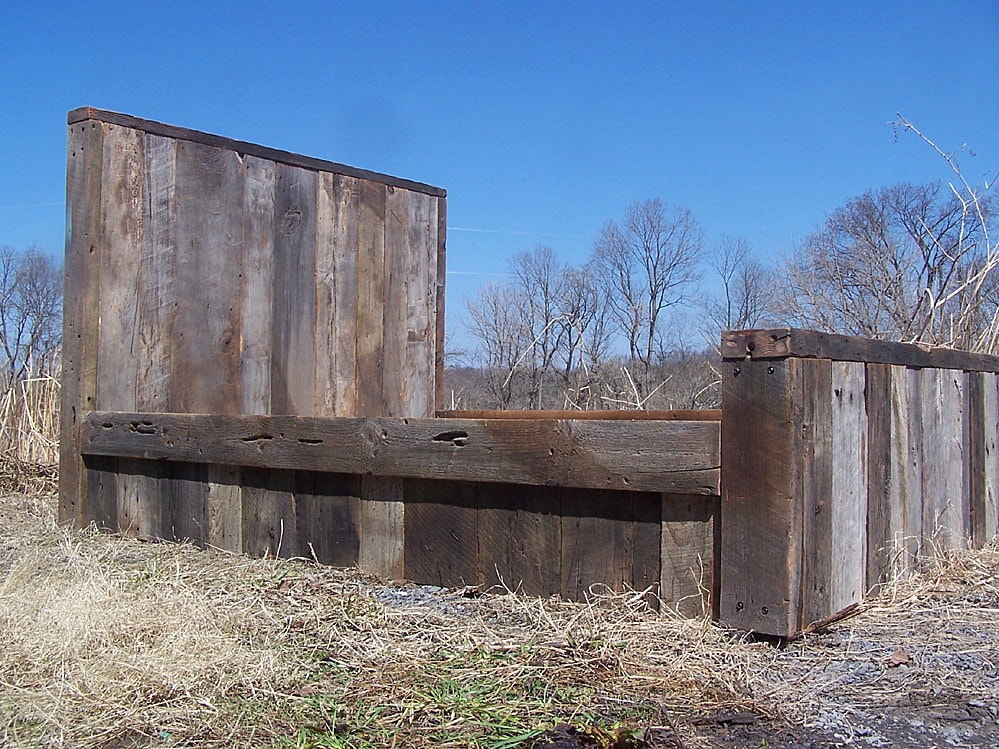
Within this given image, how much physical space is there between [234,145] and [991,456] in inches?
155

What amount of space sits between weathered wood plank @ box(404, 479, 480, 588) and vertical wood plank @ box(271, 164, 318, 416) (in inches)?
68.8

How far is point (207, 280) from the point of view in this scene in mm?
4824

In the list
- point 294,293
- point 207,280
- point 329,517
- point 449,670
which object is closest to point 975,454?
point 329,517

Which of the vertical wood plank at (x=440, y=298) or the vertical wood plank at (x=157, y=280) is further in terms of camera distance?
the vertical wood plank at (x=440, y=298)

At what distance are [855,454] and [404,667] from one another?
1.61m

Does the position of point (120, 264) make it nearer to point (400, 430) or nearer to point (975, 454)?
point (400, 430)

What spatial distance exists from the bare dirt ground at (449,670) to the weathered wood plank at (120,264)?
128cm

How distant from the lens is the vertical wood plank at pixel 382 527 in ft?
11.9

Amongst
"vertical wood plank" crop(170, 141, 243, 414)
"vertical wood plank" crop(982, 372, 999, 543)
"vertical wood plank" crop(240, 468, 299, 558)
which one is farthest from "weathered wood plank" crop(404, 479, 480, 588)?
"vertical wood plank" crop(982, 372, 999, 543)

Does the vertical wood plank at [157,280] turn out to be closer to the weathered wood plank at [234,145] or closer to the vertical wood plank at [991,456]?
the weathered wood plank at [234,145]

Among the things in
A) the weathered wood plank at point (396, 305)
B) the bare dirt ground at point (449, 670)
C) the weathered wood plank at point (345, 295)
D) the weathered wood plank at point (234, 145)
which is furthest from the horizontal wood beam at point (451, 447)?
the weathered wood plank at point (396, 305)

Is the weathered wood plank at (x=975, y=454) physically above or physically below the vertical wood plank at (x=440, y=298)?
below

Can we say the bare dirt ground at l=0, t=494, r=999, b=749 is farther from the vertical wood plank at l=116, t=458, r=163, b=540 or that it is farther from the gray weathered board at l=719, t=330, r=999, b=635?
the vertical wood plank at l=116, t=458, r=163, b=540

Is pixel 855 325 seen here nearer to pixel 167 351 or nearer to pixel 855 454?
pixel 855 454
